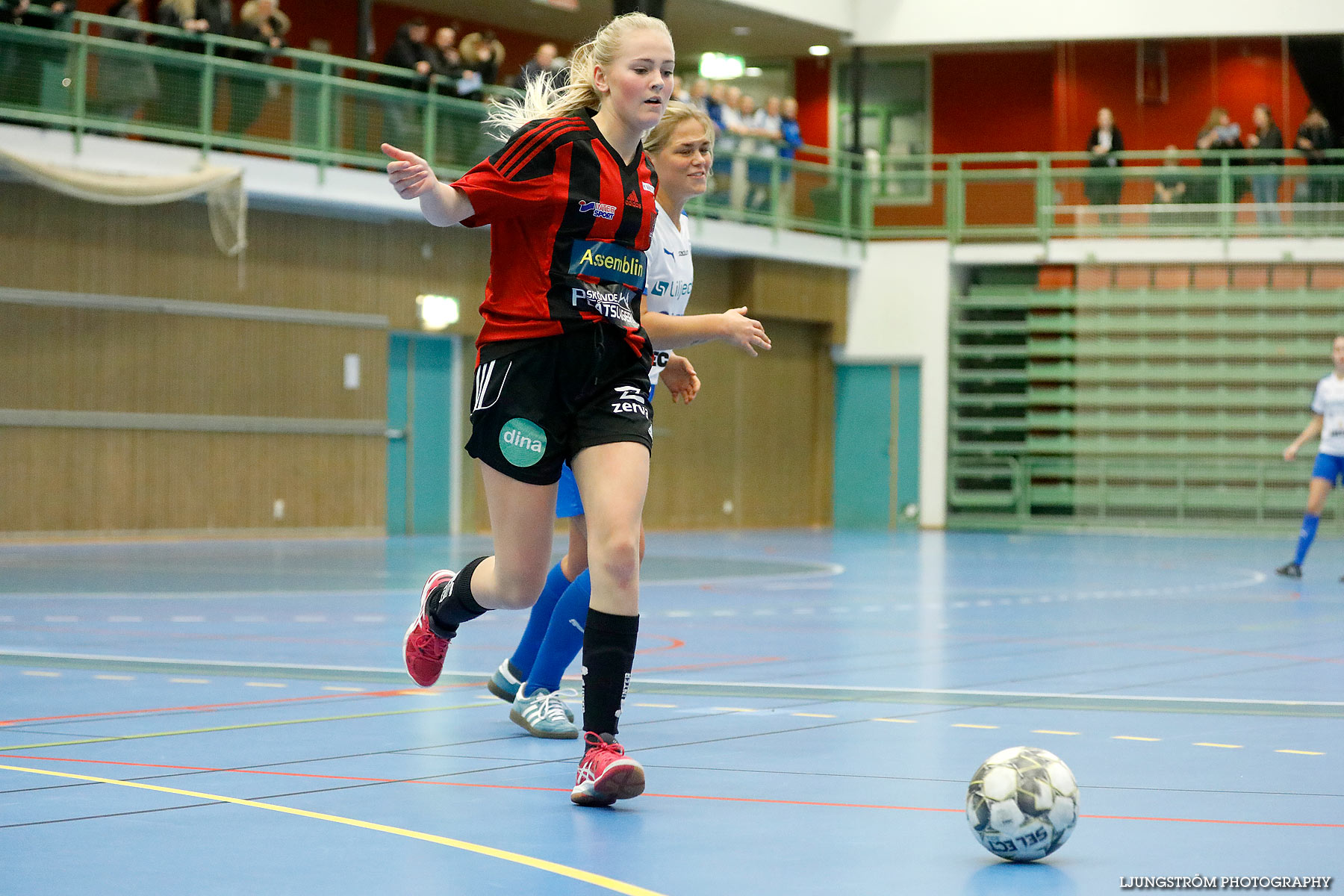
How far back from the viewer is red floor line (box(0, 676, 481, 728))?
5691 mm

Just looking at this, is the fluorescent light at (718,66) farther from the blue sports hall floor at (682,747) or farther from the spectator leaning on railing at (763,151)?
the blue sports hall floor at (682,747)

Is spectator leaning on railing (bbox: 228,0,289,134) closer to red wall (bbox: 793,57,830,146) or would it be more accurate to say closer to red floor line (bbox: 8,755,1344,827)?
red wall (bbox: 793,57,830,146)

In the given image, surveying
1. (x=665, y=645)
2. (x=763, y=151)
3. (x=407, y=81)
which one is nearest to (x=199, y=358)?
(x=407, y=81)

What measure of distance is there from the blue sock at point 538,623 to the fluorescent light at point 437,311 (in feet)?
Result: 54.4

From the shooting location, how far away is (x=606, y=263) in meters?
4.68

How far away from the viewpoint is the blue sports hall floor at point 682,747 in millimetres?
3627

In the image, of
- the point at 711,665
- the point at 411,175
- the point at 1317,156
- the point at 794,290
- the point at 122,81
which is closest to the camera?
the point at 411,175

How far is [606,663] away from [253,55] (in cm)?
1597

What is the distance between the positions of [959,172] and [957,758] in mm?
23343

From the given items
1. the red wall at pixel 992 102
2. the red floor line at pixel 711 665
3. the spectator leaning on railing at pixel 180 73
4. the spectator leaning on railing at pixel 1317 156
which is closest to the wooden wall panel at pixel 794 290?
the red wall at pixel 992 102

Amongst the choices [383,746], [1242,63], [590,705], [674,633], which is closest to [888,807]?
[590,705]

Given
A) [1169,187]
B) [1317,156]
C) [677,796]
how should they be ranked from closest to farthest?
[677,796] < [1317,156] < [1169,187]

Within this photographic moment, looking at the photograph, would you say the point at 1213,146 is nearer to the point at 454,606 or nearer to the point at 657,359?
the point at 657,359

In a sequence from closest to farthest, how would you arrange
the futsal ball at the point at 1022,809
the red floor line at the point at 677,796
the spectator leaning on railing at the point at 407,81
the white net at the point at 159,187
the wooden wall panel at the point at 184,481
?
1. the futsal ball at the point at 1022,809
2. the red floor line at the point at 677,796
3. the white net at the point at 159,187
4. the wooden wall panel at the point at 184,481
5. the spectator leaning on railing at the point at 407,81
